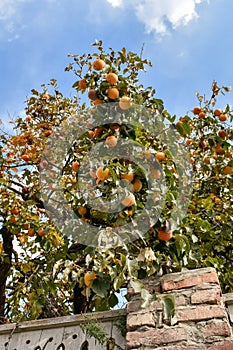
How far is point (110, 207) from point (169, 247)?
0.45 metres

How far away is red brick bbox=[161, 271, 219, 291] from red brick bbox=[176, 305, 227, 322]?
0.39 feet

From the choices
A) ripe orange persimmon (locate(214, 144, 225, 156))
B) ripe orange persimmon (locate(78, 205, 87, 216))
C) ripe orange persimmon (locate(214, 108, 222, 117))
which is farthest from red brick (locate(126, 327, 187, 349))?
ripe orange persimmon (locate(214, 108, 222, 117))

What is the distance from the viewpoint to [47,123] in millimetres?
4488

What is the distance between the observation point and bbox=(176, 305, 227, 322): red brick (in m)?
1.58

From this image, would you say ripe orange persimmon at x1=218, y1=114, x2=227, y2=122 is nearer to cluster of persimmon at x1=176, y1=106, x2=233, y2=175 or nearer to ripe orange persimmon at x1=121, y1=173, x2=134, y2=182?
cluster of persimmon at x1=176, y1=106, x2=233, y2=175

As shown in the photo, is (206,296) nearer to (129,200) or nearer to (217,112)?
(129,200)

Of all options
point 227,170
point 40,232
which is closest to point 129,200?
A: point 40,232

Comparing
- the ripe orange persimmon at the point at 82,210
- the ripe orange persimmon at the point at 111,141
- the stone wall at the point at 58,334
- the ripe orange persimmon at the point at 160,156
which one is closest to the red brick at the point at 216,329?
the stone wall at the point at 58,334

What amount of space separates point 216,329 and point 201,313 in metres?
0.09

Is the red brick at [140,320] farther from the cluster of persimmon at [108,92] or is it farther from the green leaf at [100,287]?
the cluster of persimmon at [108,92]

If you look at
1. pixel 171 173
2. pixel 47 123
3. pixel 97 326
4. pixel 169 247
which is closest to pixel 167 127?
pixel 171 173

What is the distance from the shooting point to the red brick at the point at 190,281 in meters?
1.71

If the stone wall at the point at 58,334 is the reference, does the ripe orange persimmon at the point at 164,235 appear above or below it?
above

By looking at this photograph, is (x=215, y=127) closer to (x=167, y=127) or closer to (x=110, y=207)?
(x=167, y=127)
